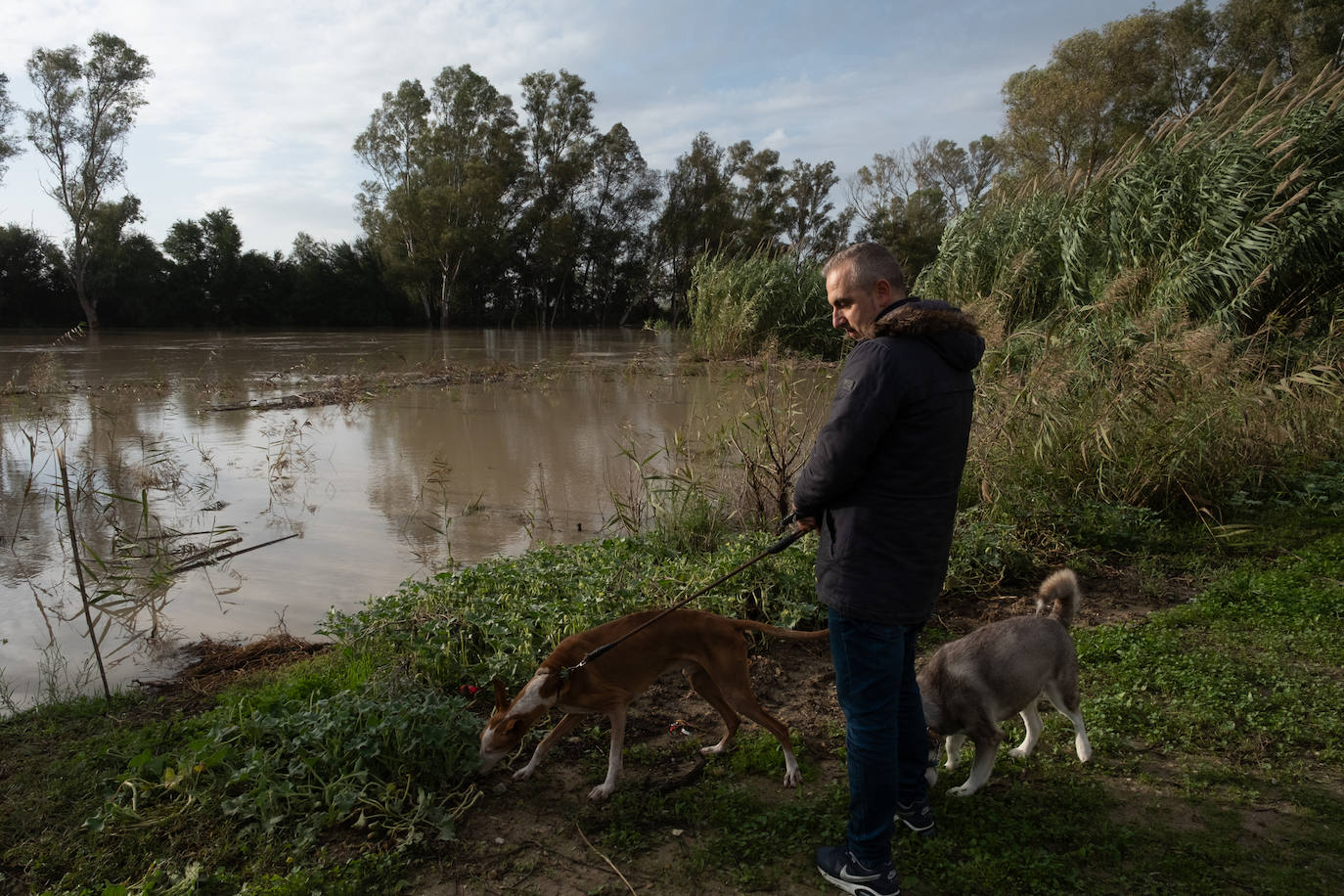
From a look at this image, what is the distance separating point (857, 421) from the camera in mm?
2367

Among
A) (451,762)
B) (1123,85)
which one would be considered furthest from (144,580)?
(1123,85)

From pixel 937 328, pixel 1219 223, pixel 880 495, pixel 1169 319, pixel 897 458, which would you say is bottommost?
pixel 880 495

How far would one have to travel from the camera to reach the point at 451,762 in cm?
325

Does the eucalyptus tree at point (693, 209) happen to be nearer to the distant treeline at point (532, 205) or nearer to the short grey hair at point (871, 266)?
the distant treeline at point (532, 205)

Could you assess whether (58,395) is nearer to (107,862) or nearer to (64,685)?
(64,685)

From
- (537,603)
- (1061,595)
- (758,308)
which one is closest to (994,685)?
(1061,595)

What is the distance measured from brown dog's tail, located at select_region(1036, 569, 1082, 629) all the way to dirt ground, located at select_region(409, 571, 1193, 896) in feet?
3.62

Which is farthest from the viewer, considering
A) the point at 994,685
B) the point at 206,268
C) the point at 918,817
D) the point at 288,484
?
the point at 206,268

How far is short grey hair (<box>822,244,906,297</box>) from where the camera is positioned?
253 centimetres

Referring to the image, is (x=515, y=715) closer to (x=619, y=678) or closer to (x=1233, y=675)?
(x=619, y=678)

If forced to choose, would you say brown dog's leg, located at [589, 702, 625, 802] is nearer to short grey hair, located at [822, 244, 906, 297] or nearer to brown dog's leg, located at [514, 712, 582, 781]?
brown dog's leg, located at [514, 712, 582, 781]

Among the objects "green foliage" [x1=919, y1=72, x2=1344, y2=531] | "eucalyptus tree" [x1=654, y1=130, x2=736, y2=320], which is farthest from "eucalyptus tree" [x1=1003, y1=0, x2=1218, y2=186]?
"green foliage" [x1=919, y1=72, x2=1344, y2=531]

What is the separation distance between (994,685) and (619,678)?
1479 millimetres

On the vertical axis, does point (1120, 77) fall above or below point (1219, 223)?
above
